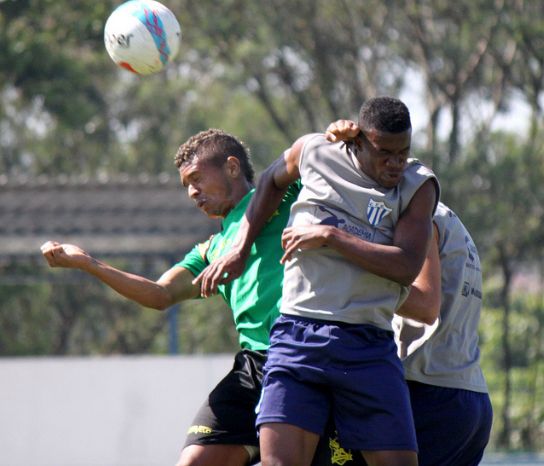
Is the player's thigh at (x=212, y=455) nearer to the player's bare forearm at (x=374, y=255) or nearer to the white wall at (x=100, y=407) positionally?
the player's bare forearm at (x=374, y=255)

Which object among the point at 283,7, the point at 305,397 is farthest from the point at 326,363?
the point at 283,7

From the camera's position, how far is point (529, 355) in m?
18.0

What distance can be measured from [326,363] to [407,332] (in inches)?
23.5

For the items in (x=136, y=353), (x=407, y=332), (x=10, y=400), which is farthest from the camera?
(x=136, y=353)

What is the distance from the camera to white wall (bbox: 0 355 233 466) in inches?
426

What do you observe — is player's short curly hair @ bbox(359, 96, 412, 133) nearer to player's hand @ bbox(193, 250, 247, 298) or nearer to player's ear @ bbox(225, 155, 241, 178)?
player's hand @ bbox(193, 250, 247, 298)

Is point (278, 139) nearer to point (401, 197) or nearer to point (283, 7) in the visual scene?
point (283, 7)

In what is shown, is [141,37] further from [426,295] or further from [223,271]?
[426,295]

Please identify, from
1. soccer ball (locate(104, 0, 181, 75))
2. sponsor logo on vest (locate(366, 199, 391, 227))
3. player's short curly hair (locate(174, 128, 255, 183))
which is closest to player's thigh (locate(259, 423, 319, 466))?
sponsor logo on vest (locate(366, 199, 391, 227))

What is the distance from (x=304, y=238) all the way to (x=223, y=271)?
0.52m

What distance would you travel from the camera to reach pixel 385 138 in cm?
399

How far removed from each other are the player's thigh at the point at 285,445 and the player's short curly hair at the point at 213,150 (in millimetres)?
1334

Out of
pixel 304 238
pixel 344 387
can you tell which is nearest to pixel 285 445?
pixel 344 387

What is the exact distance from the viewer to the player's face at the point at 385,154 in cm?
399
